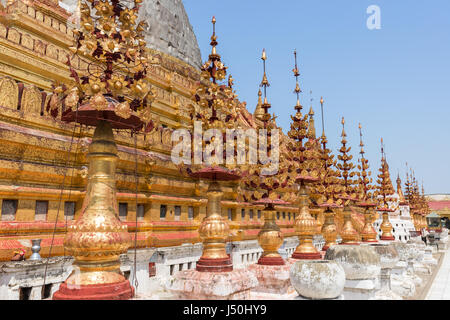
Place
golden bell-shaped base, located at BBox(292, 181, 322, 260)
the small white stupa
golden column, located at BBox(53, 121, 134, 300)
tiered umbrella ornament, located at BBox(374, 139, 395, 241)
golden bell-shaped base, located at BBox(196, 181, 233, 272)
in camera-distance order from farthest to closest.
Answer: the small white stupa
tiered umbrella ornament, located at BBox(374, 139, 395, 241)
golden bell-shaped base, located at BBox(292, 181, 322, 260)
golden bell-shaped base, located at BBox(196, 181, 233, 272)
golden column, located at BBox(53, 121, 134, 300)

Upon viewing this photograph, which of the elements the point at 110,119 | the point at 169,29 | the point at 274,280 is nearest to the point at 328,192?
the point at 274,280

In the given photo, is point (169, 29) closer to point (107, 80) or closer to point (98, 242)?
point (107, 80)

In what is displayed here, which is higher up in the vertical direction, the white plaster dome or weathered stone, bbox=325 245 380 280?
the white plaster dome

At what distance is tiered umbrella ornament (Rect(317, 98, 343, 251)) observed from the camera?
15375 millimetres

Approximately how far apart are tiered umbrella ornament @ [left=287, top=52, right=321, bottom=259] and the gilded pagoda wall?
4.34m

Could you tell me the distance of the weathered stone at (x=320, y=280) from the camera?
620cm

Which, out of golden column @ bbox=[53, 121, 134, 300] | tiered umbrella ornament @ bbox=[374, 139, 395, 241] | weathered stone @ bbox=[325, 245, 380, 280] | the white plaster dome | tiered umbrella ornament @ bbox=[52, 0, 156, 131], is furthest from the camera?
the white plaster dome

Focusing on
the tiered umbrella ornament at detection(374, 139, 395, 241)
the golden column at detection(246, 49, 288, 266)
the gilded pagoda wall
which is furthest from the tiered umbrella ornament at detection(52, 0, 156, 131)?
the tiered umbrella ornament at detection(374, 139, 395, 241)

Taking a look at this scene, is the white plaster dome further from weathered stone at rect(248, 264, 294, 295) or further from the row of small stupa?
weathered stone at rect(248, 264, 294, 295)

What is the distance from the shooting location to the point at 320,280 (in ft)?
20.3

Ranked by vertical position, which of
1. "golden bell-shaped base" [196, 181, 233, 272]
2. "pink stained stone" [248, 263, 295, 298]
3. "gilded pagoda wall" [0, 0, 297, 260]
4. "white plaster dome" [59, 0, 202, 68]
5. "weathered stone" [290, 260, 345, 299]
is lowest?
"pink stained stone" [248, 263, 295, 298]

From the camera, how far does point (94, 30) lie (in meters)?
5.32

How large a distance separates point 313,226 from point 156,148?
21.8 feet
